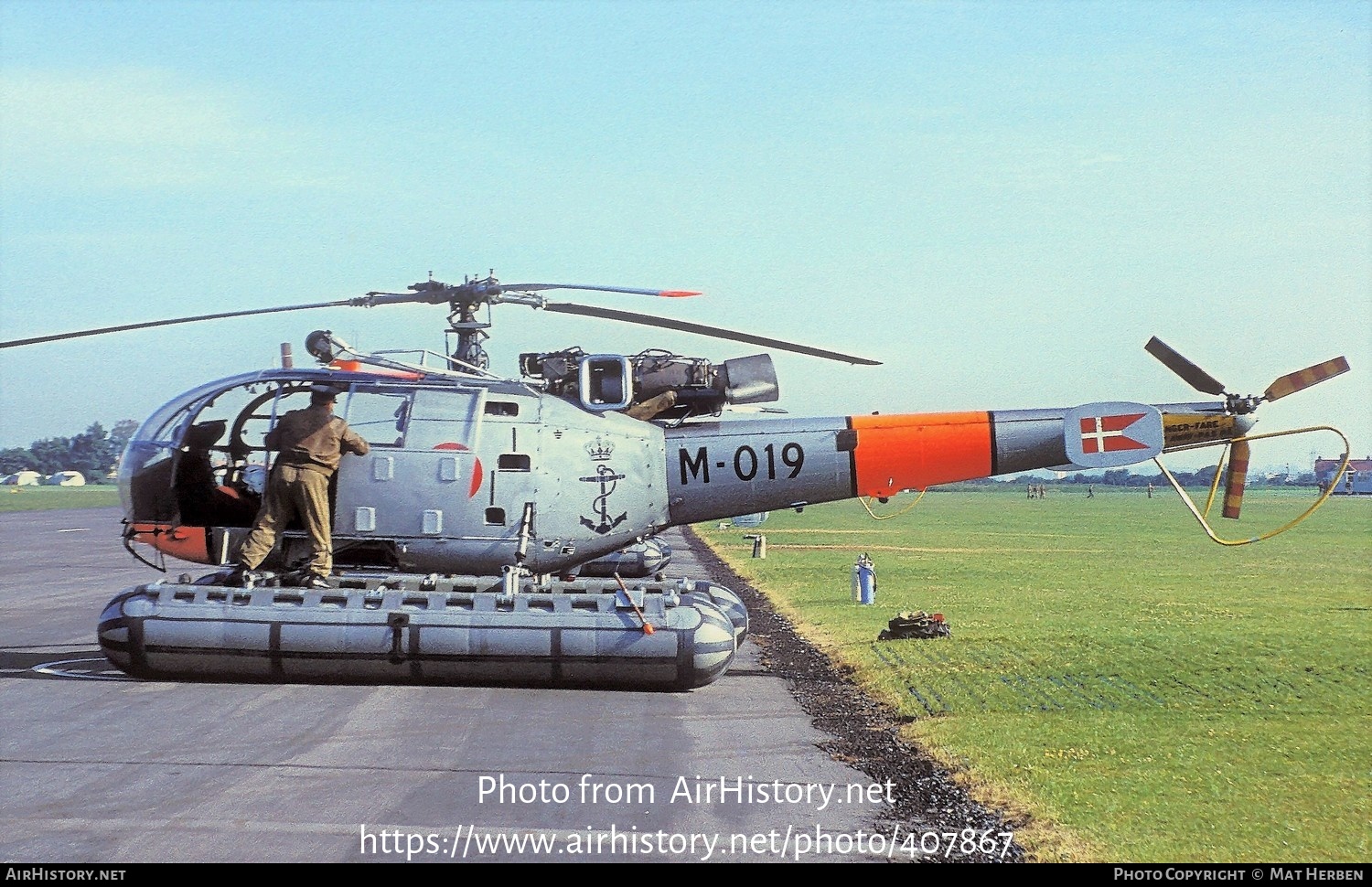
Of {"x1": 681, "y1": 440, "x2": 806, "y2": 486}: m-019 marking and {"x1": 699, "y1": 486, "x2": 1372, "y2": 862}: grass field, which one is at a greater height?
{"x1": 681, "y1": 440, "x2": 806, "y2": 486}: m-019 marking

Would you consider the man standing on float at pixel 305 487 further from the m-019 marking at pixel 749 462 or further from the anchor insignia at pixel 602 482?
the m-019 marking at pixel 749 462

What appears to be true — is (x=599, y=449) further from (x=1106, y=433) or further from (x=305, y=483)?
(x=1106, y=433)

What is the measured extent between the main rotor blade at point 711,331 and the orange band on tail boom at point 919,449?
1.03 metres

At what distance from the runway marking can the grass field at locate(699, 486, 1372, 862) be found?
29.2ft

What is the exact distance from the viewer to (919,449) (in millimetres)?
15594

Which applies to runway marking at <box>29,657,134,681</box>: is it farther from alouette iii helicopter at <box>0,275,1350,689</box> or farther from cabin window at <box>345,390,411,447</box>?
cabin window at <box>345,390,411,447</box>

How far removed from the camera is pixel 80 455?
198125 millimetres

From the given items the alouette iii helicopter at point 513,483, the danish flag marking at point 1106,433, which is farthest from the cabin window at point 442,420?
the danish flag marking at point 1106,433

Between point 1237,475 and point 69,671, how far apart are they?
14152 mm

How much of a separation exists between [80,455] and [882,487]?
20545 cm

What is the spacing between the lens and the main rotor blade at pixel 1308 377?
15.0 m

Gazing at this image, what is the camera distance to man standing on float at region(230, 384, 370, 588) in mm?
13906

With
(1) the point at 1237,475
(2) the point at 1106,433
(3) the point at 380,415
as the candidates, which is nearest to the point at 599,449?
(3) the point at 380,415

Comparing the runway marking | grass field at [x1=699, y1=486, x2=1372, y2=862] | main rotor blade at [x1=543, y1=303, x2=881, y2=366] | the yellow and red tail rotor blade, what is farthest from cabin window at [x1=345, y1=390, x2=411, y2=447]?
the yellow and red tail rotor blade
